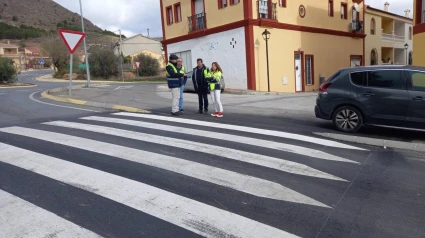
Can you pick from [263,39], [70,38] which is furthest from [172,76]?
[263,39]

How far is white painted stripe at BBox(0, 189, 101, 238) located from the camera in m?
3.33

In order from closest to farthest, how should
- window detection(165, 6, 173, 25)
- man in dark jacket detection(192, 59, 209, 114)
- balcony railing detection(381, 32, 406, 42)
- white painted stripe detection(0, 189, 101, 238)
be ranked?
white painted stripe detection(0, 189, 101, 238), man in dark jacket detection(192, 59, 209, 114), window detection(165, 6, 173, 25), balcony railing detection(381, 32, 406, 42)

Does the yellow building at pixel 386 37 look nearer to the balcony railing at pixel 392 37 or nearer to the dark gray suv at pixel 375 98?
the balcony railing at pixel 392 37

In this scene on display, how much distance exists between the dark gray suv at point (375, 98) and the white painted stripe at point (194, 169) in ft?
13.5

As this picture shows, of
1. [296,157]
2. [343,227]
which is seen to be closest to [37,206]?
[343,227]

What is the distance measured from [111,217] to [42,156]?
9.18ft

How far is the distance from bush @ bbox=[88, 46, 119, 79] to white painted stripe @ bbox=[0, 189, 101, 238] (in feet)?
143

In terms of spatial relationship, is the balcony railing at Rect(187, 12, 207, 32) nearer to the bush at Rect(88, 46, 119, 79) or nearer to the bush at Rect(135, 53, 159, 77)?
the bush at Rect(88, 46, 119, 79)

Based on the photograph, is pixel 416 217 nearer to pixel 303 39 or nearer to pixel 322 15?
pixel 303 39

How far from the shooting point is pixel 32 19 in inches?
4892

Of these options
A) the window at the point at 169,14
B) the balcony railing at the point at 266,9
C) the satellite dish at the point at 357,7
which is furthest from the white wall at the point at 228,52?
the satellite dish at the point at 357,7

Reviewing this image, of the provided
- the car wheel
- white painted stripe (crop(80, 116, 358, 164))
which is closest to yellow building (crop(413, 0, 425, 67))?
the car wheel

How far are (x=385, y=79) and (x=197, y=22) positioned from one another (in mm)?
16411

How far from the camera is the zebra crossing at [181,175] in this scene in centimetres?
359
